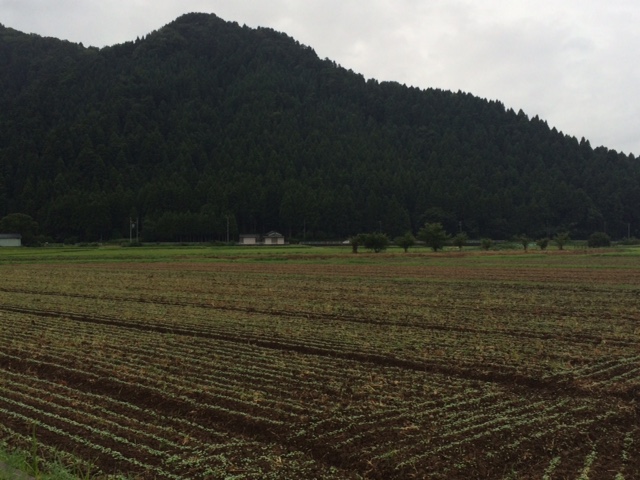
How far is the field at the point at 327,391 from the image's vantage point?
6.53m

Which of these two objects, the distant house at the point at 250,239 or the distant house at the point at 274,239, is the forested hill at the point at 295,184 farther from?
the distant house at the point at 274,239

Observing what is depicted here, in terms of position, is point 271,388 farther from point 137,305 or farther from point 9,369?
point 137,305

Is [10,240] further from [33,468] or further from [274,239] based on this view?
[33,468]

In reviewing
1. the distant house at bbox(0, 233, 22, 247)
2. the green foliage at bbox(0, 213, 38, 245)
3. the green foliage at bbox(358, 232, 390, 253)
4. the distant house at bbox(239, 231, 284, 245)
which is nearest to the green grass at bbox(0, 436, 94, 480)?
the green foliage at bbox(358, 232, 390, 253)

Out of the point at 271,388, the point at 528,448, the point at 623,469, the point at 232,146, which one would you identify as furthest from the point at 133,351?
the point at 232,146

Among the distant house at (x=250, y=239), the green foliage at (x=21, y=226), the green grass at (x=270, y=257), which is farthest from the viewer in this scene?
the distant house at (x=250, y=239)

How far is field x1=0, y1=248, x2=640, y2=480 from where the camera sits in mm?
6527

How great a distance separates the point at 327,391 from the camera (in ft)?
30.1

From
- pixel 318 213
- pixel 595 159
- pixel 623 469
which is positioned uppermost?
pixel 595 159

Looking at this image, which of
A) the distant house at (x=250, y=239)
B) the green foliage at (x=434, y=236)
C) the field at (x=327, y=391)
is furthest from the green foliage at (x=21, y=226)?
the field at (x=327, y=391)

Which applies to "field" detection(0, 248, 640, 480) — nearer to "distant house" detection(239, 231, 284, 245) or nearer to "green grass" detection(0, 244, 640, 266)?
"green grass" detection(0, 244, 640, 266)

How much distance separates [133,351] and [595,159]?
656ft

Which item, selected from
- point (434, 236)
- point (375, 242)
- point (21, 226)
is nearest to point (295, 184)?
point (21, 226)

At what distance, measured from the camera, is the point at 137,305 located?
2102 centimetres
